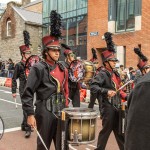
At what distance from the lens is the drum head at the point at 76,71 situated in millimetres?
7668

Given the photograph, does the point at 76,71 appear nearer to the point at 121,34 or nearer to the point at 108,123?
the point at 108,123

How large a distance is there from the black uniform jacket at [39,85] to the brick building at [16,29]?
29.7 metres

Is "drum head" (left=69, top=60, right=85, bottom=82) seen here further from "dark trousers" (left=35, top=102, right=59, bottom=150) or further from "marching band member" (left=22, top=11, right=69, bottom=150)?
"dark trousers" (left=35, top=102, right=59, bottom=150)

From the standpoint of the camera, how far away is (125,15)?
20516mm

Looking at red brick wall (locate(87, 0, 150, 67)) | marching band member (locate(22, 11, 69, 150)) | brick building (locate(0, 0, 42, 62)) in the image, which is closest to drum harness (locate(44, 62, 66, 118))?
marching band member (locate(22, 11, 69, 150))

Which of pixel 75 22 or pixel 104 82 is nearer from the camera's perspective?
pixel 104 82

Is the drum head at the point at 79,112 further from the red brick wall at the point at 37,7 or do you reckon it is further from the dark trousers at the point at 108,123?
the red brick wall at the point at 37,7

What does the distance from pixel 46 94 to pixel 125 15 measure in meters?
17.4

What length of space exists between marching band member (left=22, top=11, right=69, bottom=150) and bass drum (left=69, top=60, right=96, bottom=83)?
11.4ft

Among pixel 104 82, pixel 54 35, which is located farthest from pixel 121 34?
pixel 54 35

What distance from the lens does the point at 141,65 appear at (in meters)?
7.77

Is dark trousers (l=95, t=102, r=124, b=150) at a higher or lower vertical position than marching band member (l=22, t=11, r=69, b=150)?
lower

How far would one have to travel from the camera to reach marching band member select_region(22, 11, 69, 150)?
400 centimetres

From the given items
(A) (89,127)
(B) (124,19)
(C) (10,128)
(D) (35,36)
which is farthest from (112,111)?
(D) (35,36)
